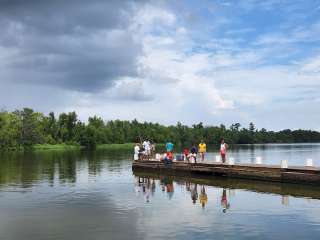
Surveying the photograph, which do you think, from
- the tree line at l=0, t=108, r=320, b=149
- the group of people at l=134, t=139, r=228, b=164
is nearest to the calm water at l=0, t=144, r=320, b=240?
the group of people at l=134, t=139, r=228, b=164

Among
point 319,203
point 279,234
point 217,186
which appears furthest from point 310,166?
point 279,234

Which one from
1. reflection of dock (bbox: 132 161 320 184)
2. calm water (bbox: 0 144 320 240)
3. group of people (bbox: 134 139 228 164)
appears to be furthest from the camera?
group of people (bbox: 134 139 228 164)

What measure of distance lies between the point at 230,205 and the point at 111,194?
864 centimetres

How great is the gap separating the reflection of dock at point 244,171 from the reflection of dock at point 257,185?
0.48m

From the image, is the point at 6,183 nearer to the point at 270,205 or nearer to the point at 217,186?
the point at 217,186

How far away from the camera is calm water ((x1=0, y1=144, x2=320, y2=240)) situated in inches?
701

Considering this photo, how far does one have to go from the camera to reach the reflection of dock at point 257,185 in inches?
1128

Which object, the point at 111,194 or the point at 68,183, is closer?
the point at 111,194

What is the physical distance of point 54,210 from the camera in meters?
23.3

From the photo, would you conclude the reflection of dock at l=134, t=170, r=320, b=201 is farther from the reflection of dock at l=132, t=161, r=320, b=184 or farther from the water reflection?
the water reflection

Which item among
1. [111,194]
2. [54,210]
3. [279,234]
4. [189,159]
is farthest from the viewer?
[189,159]

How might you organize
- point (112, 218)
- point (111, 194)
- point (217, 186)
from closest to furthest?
point (112, 218) → point (111, 194) → point (217, 186)

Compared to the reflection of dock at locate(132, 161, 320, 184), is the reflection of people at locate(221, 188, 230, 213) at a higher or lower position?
lower

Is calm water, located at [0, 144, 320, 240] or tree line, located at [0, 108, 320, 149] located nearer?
calm water, located at [0, 144, 320, 240]
